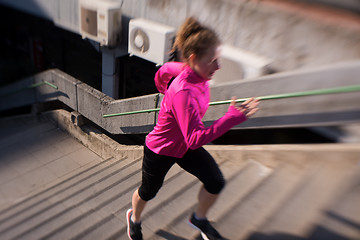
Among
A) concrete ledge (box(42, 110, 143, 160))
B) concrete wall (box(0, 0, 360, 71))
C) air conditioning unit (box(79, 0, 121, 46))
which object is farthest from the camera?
air conditioning unit (box(79, 0, 121, 46))

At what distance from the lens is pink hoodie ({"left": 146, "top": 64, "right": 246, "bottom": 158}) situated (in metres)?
1.85

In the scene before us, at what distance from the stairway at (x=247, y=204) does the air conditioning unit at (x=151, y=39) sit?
264 cm

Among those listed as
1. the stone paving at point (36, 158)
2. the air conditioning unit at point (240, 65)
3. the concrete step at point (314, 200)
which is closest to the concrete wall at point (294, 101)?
the concrete step at point (314, 200)

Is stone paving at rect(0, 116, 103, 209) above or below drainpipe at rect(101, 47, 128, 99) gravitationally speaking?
below

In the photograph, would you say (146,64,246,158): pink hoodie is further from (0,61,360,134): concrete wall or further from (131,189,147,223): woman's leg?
(0,61,360,134): concrete wall

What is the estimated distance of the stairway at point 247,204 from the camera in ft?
8.19

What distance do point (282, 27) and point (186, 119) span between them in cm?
304

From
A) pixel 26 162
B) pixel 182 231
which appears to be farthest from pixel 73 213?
pixel 26 162

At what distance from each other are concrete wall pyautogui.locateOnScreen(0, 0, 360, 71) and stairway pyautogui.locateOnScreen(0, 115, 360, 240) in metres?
1.48

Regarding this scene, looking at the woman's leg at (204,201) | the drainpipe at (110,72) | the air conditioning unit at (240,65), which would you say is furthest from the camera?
the drainpipe at (110,72)

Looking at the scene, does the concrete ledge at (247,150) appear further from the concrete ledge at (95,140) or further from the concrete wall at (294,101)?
the concrete wall at (294,101)

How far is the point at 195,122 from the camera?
6.06ft

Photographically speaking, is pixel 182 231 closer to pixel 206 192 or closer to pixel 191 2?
pixel 206 192

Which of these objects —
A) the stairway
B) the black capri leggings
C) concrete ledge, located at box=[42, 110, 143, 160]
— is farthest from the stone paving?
the black capri leggings
